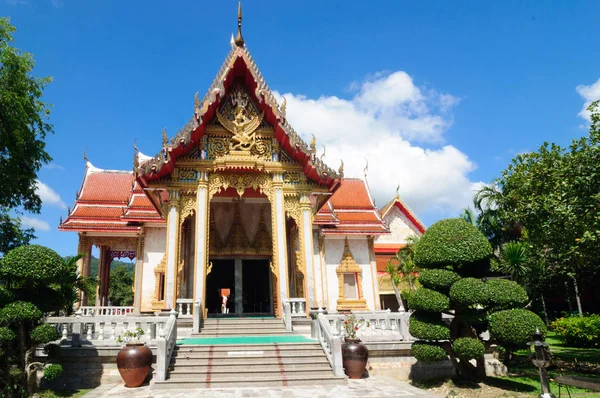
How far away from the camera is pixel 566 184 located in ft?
30.9

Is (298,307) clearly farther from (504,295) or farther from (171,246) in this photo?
(504,295)

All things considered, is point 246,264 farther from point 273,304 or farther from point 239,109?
point 239,109

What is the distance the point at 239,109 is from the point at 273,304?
6.10 metres

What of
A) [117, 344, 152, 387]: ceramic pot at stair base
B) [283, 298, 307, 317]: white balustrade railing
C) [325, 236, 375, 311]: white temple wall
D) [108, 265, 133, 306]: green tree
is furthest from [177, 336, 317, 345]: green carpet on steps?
[108, 265, 133, 306]: green tree

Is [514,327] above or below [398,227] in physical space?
below

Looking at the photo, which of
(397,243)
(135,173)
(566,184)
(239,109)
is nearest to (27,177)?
(135,173)

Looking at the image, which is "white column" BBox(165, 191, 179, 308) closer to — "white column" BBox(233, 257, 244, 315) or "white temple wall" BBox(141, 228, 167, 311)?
"white column" BBox(233, 257, 244, 315)

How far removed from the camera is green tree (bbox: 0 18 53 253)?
11703 millimetres

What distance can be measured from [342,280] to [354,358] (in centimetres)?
922

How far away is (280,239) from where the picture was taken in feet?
37.5

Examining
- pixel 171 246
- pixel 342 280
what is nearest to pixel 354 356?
pixel 171 246

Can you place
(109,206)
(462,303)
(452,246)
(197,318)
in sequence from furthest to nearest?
(109,206), (197,318), (452,246), (462,303)

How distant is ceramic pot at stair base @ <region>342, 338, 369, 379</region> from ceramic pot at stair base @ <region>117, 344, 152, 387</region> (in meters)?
3.58

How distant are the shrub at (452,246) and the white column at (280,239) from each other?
4.06 m
